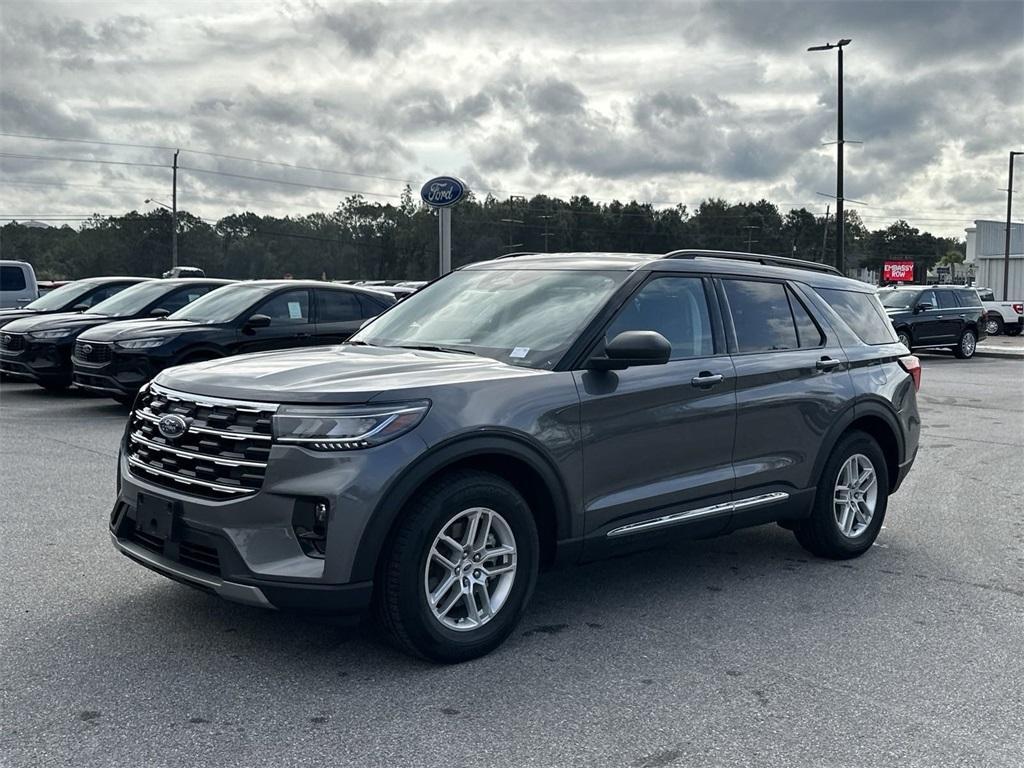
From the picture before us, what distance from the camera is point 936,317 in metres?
25.3

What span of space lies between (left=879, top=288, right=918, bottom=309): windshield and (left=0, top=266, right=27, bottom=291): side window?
19.3 m

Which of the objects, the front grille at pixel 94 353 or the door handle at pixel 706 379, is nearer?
the door handle at pixel 706 379

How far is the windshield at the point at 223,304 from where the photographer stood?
41.6 feet

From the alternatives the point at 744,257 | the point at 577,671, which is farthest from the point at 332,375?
the point at 744,257

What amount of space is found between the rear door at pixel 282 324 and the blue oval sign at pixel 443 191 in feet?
15.2

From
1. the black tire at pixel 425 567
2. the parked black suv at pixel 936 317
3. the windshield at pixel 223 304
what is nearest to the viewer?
the black tire at pixel 425 567

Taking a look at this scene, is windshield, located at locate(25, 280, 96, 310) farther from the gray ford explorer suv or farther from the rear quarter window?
the rear quarter window

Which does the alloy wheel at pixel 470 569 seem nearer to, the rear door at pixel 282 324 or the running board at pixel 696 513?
the running board at pixel 696 513

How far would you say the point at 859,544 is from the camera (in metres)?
6.29

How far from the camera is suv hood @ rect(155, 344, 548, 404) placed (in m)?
4.11

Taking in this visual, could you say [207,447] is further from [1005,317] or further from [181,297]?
[1005,317]

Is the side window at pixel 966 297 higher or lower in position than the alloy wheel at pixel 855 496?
higher

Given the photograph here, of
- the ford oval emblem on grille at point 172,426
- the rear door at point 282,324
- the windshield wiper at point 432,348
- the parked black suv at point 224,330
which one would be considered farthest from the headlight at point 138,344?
the ford oval emblem on grille at point 172,426

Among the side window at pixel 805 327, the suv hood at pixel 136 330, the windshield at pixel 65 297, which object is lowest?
the suv hood at pixel 136 330
